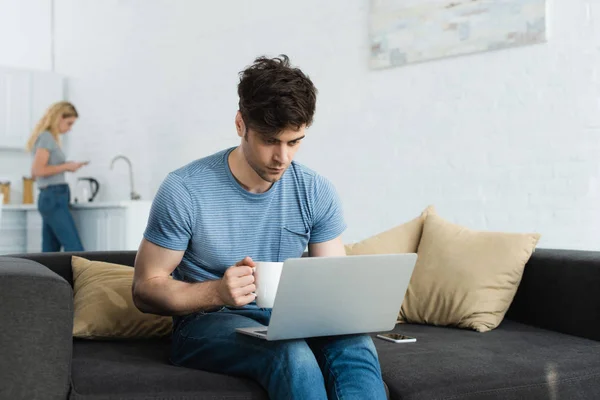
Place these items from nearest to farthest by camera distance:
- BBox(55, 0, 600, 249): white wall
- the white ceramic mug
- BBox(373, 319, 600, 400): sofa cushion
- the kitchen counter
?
the white ceramic mug, BBox(373, 319, 600, 400): sofa cushion, BBox(55, 0, 600, 249): white wall, the kitchen counter

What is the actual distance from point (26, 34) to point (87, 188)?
64.4 inches

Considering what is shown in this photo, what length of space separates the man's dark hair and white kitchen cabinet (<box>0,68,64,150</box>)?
5446mm

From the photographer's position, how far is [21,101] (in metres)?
7.04

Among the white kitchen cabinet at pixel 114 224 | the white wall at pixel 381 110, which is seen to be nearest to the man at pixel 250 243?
the white wall at pixel 381 110

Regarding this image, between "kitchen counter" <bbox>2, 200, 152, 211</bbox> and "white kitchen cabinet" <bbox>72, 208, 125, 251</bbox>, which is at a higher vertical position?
"kitchen counter" <bbox>2, 200, 152, 211</bbox>

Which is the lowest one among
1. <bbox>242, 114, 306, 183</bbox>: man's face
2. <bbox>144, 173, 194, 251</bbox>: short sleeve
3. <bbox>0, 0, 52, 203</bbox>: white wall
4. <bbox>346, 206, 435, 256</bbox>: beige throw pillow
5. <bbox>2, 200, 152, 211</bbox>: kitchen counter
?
<bbox>346, 206, 435, 256</bbox>: beige throw pillow

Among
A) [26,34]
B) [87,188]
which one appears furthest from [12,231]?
[26,34]

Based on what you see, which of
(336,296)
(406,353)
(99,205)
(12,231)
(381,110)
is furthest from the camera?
(12,231)

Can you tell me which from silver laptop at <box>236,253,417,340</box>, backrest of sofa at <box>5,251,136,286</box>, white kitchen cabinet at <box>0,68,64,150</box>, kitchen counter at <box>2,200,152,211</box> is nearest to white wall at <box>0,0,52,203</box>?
white kitchen cabinet at <box>0,68,64,150</box>

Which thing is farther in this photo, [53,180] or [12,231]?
[12,231]

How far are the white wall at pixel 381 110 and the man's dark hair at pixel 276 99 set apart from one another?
6.59 ft

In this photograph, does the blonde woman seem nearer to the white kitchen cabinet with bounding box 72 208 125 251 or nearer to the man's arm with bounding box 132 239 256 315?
the white kitchen cabinet with bounding box 72 208 125 251

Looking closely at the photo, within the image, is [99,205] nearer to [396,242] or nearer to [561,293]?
[396,242]

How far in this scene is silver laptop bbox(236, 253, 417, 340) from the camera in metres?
1.71
